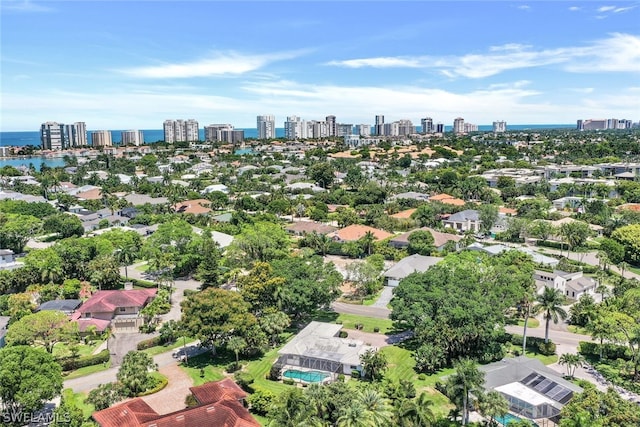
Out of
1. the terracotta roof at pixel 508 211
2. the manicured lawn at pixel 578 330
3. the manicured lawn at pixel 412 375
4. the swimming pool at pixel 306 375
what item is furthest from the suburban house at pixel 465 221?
the swimming pool at pixel 306 375

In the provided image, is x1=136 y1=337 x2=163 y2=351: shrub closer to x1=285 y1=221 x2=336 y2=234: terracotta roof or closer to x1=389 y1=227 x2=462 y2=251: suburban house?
x1=389 y1=227 x2=462 y2=251: suburban house

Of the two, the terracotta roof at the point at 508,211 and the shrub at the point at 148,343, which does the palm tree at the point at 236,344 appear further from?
the terracotta roof at the point at 508,211

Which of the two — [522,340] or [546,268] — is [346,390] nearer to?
[522,340]

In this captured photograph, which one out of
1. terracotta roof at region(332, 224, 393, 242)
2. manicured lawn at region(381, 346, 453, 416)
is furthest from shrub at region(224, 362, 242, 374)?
terracotta roof at region(332, 224, 393, 242)

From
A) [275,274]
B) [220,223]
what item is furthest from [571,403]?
[220,223]

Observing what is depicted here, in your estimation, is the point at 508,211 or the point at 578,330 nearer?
the point at 578,330

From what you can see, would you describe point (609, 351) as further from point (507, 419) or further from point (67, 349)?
point (67, 349)

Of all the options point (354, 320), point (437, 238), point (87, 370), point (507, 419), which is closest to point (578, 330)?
point (507, 419)
